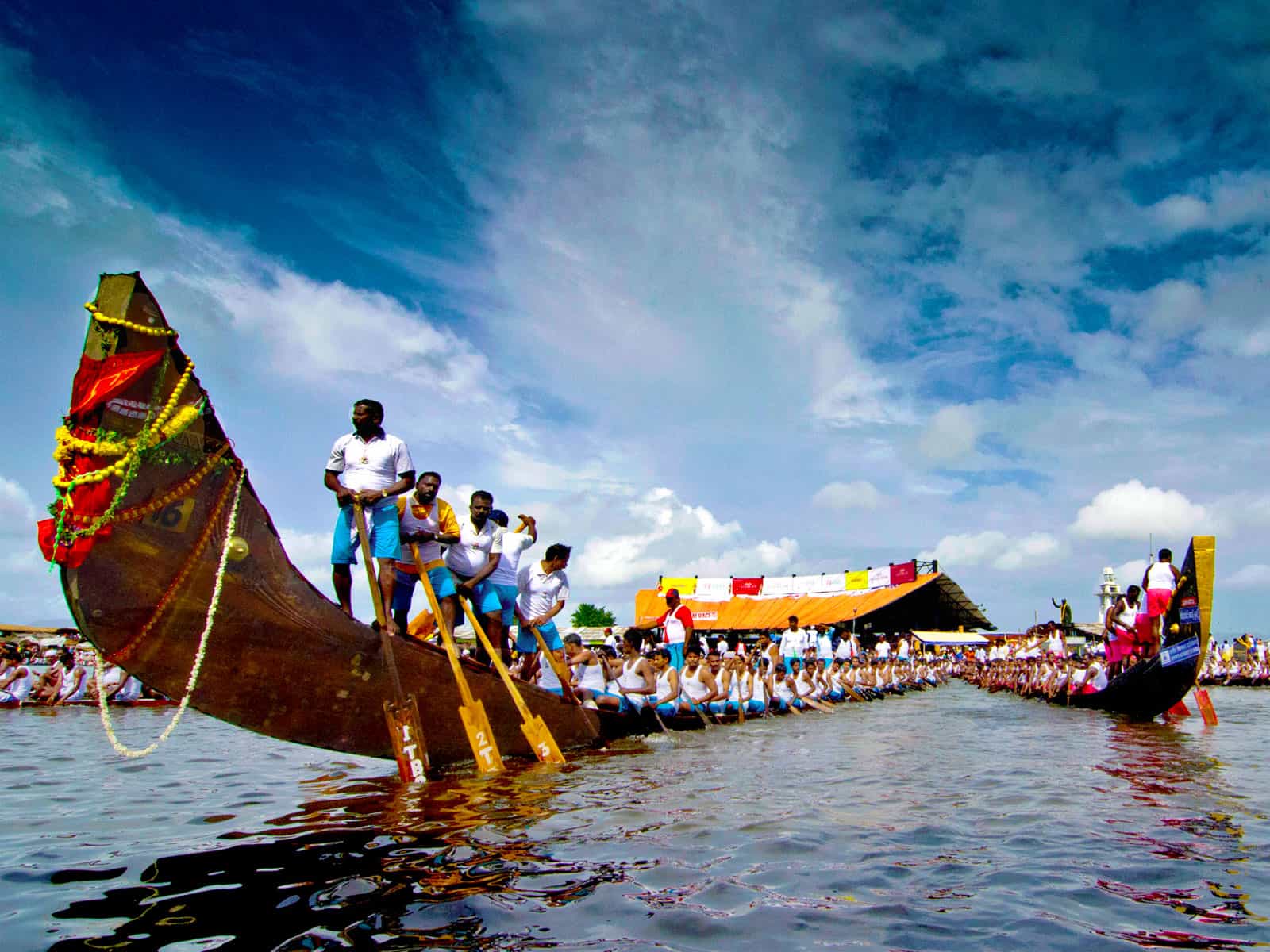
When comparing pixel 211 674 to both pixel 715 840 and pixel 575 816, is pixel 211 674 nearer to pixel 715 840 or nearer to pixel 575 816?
pixel 575 816

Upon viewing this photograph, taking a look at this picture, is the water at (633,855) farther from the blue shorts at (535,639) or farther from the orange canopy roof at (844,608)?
the orange canopy roof at (844,608)

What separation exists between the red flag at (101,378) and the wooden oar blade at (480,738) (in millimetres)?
3369

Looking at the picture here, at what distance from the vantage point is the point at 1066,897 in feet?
11.7

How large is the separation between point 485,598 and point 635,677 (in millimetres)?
2699

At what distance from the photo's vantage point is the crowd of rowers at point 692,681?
9914mm

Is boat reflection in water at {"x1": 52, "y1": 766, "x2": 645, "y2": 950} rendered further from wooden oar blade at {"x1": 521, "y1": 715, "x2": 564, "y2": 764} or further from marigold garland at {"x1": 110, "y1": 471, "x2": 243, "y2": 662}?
wooden oar blade at {"x1": 521, "y1": 715, "x2": 564, "y2": 764}

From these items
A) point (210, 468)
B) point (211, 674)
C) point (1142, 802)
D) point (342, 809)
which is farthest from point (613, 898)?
point (1142, 802)

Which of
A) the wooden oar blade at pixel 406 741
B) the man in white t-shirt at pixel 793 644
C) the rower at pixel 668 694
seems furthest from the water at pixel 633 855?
the man in white t-shirt at pixel 793 644

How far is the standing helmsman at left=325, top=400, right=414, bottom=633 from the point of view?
633 cm

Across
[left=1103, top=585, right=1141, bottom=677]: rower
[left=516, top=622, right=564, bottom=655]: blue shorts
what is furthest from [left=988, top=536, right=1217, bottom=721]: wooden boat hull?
[left=516, top=622, right=564, bottom=655]: blue shorts

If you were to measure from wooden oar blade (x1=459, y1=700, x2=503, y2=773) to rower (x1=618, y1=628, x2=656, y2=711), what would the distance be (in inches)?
132

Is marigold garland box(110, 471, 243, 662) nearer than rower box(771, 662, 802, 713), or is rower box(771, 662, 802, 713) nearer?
marigold garland box(110, 471, 243, 662)

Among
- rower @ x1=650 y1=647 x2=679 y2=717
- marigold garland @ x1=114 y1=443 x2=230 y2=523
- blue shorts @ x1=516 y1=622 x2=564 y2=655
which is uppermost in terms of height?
marigold garland @ x1=114 y1=443 x2=230 y2=523

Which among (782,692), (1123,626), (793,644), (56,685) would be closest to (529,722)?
(782,692)
